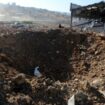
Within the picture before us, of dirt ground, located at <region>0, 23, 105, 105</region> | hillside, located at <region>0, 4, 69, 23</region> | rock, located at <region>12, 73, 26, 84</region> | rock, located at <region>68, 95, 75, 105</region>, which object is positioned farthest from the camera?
hillside, located at <region>0, 4, 69, 23</region>

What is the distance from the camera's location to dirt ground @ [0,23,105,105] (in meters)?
10.6

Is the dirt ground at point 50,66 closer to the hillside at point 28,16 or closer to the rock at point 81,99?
the rock at point 81,99

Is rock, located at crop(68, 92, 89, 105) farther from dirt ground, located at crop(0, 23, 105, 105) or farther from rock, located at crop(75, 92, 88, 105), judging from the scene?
dirt ground, located at crop(0, 23, 105, 105)

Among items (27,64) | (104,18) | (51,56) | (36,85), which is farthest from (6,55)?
(104,18)

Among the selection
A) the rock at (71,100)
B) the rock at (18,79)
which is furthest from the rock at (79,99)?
the rock at (18,79)

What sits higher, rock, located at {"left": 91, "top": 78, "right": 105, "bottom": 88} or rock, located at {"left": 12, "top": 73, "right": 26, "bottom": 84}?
rock, located at {"left": 12, "top": 73, "right": 26, "bottom": 84}

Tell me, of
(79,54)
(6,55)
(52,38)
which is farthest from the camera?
(52,38)

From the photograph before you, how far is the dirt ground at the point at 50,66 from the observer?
10.6 metres

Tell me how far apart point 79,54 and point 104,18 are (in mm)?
4697

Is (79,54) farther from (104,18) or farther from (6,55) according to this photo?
(104,18)

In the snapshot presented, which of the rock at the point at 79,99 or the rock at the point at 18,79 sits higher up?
the rock at the point at 18,79

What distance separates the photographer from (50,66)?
14.9 m

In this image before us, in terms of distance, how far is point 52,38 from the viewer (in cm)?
1647

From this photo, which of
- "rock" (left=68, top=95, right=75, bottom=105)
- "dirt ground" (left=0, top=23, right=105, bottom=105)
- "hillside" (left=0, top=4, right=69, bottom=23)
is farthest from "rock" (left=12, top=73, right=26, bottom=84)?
"hillside" (left=0, top=4, right=69, bottom=23)
